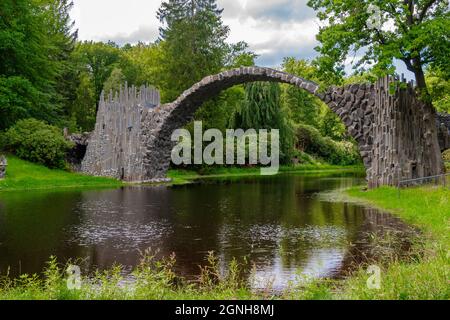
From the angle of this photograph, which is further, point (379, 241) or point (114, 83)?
point (114, 83)

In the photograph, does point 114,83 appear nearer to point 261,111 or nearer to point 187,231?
point 261,111

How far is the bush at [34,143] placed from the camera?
99.6 ft

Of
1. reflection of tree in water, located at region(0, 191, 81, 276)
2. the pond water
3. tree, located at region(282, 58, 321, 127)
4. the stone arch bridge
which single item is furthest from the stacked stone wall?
tree, located at region(282, 58, 321, 127)

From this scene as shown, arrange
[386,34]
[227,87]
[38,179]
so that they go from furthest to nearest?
[227,87] → [38,179] → [386,34]

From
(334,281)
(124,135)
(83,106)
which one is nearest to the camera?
(334,281)

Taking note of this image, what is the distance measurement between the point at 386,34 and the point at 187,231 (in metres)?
11.1

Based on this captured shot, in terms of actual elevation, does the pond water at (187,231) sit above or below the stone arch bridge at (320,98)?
below

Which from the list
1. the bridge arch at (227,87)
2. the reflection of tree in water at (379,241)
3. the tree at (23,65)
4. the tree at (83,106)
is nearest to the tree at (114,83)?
the tree at (83,106)

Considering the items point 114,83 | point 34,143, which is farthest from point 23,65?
point 114,83

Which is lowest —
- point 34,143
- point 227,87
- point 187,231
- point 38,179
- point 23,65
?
point 187,231

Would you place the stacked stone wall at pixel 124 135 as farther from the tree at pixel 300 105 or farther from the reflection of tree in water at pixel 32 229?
the tree at pixel 300 105

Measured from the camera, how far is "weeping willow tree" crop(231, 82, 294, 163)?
4369 centimetres

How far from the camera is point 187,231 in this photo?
41.3 ft

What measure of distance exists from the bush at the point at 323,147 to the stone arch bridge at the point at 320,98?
2437cm
